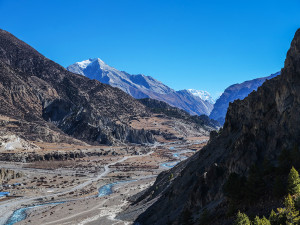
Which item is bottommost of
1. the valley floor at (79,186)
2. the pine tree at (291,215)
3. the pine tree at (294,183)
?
the valley floor at (79,186)

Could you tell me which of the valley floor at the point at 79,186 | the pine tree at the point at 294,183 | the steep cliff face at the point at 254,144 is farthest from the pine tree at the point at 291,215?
the valley floor at the point at 79,186

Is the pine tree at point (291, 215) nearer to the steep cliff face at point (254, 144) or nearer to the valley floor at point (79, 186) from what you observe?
the steep cliff face at point (254, 144)

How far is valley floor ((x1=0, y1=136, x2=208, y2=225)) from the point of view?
56.8 metres

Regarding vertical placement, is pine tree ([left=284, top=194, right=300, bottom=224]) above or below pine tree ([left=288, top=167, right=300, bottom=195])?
below

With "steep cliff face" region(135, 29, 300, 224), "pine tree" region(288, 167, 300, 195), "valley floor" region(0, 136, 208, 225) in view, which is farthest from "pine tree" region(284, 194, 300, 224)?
"valley floor" region(0, 136, 208, 225)

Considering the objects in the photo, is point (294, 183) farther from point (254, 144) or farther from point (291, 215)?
point (254, 144)

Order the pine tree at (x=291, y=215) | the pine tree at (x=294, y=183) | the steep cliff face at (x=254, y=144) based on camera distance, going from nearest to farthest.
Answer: the pine tree at (x=291, y=215) < the pine tree at (x=294, y=183) < the steep cliff face at (x=254, y=144)

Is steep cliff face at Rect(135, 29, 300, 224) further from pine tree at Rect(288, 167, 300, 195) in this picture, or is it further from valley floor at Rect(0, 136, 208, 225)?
valley floor at Rect(0, 136, 208, 225)

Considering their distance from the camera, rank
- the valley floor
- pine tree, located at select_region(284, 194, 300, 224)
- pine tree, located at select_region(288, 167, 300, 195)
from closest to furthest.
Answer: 1. pine tree, located at select_region(284, 194, 300, 224)
2. pine tree, located at select_region(288, 167, 300, 195)
3. the valley floor

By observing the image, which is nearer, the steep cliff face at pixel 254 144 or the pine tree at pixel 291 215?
the pine tree at pixel 291 215

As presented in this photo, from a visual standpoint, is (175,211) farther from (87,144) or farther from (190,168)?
(87,144)

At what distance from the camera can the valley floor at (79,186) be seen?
56.8m

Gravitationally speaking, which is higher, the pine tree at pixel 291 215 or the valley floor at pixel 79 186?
the pine tree at pixel 291 215

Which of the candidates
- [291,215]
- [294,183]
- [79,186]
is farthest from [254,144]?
[79,186]
